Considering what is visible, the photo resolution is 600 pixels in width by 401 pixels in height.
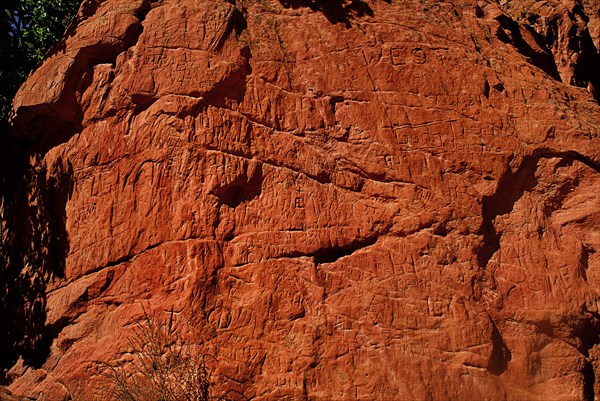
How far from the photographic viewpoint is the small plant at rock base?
6.28 m

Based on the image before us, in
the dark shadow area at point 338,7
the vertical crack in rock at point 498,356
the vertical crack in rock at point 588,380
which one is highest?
the dark shadow area at point 338,7

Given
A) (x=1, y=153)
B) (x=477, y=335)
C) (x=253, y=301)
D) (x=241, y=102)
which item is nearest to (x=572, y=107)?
(x=477, y=335)

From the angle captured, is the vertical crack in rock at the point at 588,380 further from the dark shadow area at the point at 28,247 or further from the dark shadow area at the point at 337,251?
the dark shadow area at the point at 28,247

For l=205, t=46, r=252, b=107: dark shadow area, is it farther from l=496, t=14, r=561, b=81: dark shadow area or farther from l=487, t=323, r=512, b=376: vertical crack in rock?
l=487, t=323, r=512, b=376: vertical crack in rock

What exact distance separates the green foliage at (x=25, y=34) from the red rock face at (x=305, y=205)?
4.05 metres

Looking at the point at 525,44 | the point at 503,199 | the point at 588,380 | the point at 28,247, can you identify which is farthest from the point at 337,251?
the point at 525,44

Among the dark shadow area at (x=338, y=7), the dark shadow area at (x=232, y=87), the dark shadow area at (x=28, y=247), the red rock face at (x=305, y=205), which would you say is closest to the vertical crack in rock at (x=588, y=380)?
the red rock face at (x=305, y=205)

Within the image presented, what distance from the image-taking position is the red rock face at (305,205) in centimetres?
679

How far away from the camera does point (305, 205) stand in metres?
7.34

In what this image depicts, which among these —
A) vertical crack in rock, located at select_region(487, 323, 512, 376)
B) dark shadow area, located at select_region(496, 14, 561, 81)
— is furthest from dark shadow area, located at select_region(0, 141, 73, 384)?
dark shadow area, located at select_region(496, 14, 561, 81)

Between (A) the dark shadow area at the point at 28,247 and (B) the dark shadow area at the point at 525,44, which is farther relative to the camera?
(B) the dark shadow area at the point at 525,44

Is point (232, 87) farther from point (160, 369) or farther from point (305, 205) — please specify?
point (160, 369)

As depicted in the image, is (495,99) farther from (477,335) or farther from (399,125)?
(477,335)

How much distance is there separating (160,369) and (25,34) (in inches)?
345
